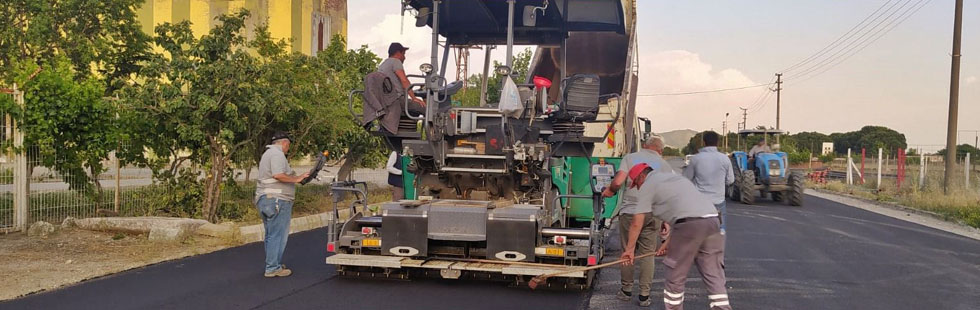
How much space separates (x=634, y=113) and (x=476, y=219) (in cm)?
735

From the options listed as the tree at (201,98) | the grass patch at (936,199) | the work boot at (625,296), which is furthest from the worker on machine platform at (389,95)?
the grass patch at (936,199)

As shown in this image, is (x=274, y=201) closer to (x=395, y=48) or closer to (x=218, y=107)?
(x=395, y=48)

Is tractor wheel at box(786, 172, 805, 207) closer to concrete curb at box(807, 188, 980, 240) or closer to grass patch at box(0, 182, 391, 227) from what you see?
concrete curb at box(807, 188, 980, 240)

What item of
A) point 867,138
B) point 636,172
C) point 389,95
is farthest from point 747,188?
point 867,138

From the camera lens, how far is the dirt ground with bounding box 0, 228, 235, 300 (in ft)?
25.4

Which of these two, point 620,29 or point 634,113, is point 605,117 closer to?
point 620,29

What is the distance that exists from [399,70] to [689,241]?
395 cm

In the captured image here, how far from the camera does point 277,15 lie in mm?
33531

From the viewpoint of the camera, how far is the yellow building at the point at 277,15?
31031mm

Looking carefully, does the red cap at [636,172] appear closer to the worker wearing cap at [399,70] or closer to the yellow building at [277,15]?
the worker wearing cap at [399,70]

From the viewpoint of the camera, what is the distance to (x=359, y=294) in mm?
7441

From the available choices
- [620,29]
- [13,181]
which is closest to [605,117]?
[620,29]

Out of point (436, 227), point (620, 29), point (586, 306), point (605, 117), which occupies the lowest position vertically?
point (586, 306)

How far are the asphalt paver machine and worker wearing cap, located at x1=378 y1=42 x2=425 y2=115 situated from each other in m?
0.10
